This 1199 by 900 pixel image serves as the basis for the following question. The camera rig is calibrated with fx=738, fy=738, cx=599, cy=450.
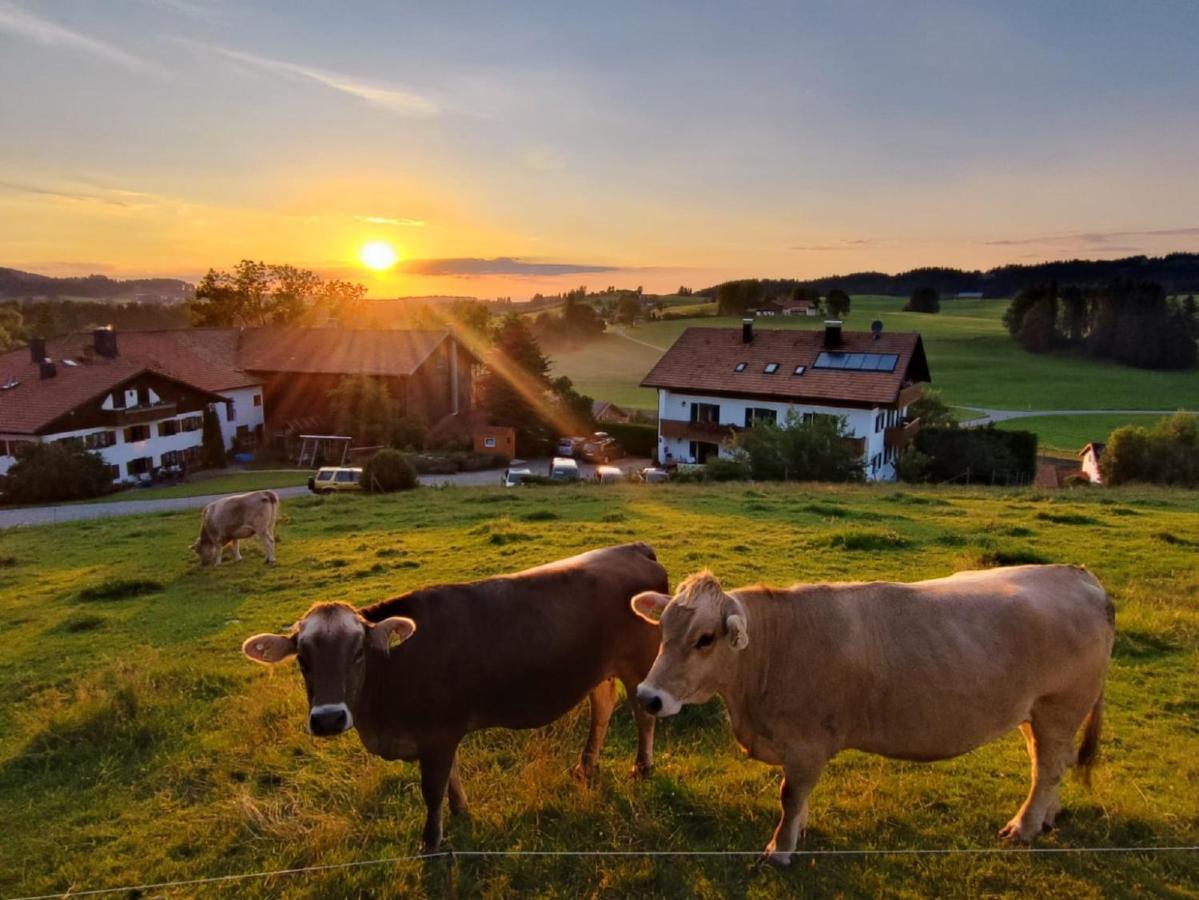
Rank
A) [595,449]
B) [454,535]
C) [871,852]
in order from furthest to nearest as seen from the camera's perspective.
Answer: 1. [595,449]
2. [454,535]
3. [871,852]

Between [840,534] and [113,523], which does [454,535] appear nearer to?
[840,534]

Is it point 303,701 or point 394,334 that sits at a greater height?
point 394,334

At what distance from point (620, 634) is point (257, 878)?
10.6 feet

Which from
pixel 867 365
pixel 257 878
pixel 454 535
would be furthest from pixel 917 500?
pixel 867 365

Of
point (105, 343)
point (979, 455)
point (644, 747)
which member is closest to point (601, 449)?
point (979, 455)

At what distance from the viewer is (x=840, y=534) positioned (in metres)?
14.6

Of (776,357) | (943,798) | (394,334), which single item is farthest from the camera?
(394,334)

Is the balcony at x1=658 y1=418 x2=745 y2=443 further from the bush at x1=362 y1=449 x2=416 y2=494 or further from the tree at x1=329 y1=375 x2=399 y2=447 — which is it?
→ the bush at x1=362 y1=449 x2=416 y2=494

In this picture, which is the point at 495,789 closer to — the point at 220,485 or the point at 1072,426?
the point at 220,485

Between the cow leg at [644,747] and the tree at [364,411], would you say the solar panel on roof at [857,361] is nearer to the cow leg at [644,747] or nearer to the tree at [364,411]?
the tree at [364,411]

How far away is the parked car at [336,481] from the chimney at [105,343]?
881 inches

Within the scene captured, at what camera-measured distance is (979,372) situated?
291 feet

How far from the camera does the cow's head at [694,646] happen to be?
16.1ft

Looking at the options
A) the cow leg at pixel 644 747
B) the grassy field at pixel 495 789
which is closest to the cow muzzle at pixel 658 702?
the grassy field at pixel 495 789
